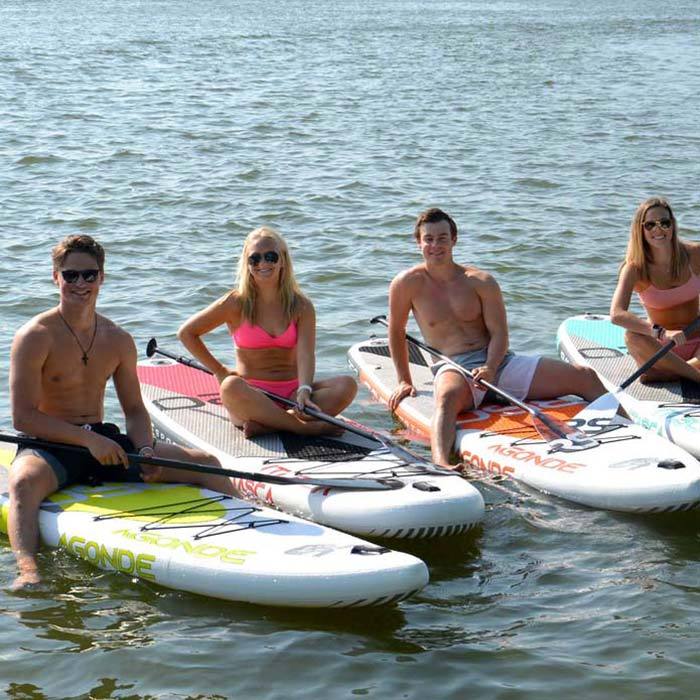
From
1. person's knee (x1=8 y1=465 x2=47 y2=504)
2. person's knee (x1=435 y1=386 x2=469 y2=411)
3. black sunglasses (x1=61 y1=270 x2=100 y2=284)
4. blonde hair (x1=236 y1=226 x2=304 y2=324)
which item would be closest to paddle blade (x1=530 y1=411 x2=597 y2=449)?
person's knee (x1=435 y1=386 x2=469 y2=411)

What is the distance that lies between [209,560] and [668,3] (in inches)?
1516

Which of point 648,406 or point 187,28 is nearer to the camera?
point 648,406

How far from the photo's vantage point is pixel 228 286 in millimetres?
12664

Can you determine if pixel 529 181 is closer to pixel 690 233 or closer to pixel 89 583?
pixel 690 233

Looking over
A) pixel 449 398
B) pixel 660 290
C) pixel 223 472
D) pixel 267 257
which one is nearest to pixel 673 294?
pixel 660 290

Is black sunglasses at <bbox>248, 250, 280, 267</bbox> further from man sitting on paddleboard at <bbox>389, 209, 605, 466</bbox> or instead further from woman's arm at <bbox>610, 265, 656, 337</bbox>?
woman's arm at <bbox>610, 265, 656, 337</bbox>

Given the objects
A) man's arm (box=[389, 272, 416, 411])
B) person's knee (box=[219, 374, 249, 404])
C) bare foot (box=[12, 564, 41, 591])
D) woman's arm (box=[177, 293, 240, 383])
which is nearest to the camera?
bare foot (box=[12, 564, 41, 591])

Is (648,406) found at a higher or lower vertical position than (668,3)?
lower

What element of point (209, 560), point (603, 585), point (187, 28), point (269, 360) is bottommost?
point (603, 585)

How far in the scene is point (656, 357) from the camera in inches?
331

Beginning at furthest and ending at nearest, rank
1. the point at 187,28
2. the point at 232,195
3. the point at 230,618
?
the point at 187,28, the point at 232,195, the point at 230,618

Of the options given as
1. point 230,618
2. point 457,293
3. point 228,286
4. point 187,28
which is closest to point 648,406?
point 457,293

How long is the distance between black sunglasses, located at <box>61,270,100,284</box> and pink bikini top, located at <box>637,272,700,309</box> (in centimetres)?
377

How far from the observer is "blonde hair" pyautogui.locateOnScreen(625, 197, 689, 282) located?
27.9 feet
